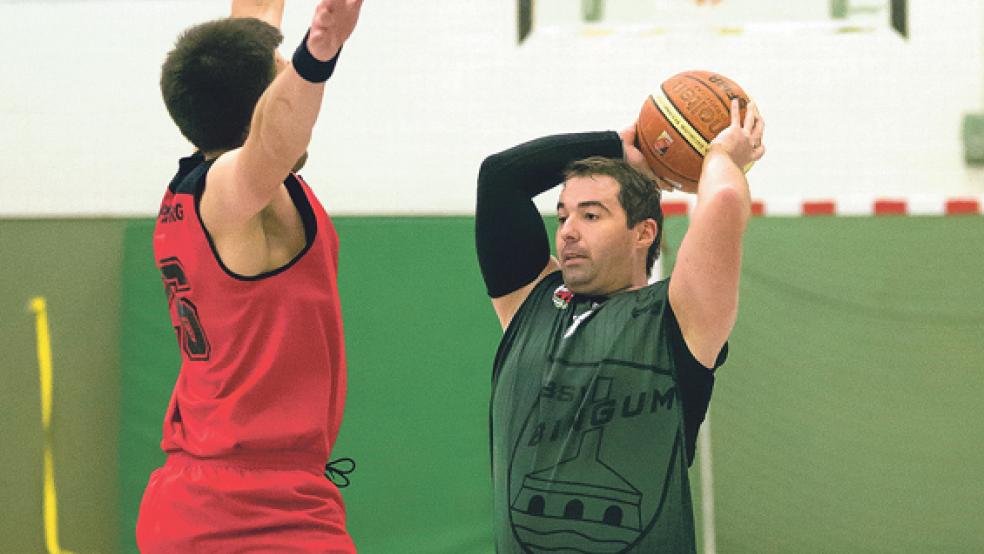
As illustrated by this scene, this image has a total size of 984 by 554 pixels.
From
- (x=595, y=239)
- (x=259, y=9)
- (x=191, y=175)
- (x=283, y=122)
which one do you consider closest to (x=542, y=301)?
(x=595, y=239)

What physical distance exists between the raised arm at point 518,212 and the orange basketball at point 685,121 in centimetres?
13

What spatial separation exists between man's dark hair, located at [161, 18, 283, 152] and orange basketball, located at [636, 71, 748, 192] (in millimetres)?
1169

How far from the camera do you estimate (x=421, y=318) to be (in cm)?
621

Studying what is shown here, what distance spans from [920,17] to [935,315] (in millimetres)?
1766

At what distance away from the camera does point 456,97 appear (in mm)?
6730

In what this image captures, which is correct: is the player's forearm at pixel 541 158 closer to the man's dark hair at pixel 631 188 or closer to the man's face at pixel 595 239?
the man's dark hair at pixel 631 188

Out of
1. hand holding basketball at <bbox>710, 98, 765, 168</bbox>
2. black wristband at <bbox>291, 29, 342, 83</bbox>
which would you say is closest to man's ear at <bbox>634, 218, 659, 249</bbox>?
hand holding basketball at <bbox>710, 98, 765, 168</bbox>

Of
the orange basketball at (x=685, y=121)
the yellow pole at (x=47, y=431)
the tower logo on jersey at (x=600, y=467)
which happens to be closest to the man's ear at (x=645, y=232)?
the orange basketball at (x=685, y=121)

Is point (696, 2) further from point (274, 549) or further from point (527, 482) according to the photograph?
point (274, 549)

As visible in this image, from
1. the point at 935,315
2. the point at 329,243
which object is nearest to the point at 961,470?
the point at 935,315

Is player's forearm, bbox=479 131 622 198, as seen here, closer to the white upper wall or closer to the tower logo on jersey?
the tower logo on jersey

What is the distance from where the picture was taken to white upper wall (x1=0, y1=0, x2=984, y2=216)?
6535 mm

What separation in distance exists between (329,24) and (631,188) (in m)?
1.23

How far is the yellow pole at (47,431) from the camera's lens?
6332 mm
